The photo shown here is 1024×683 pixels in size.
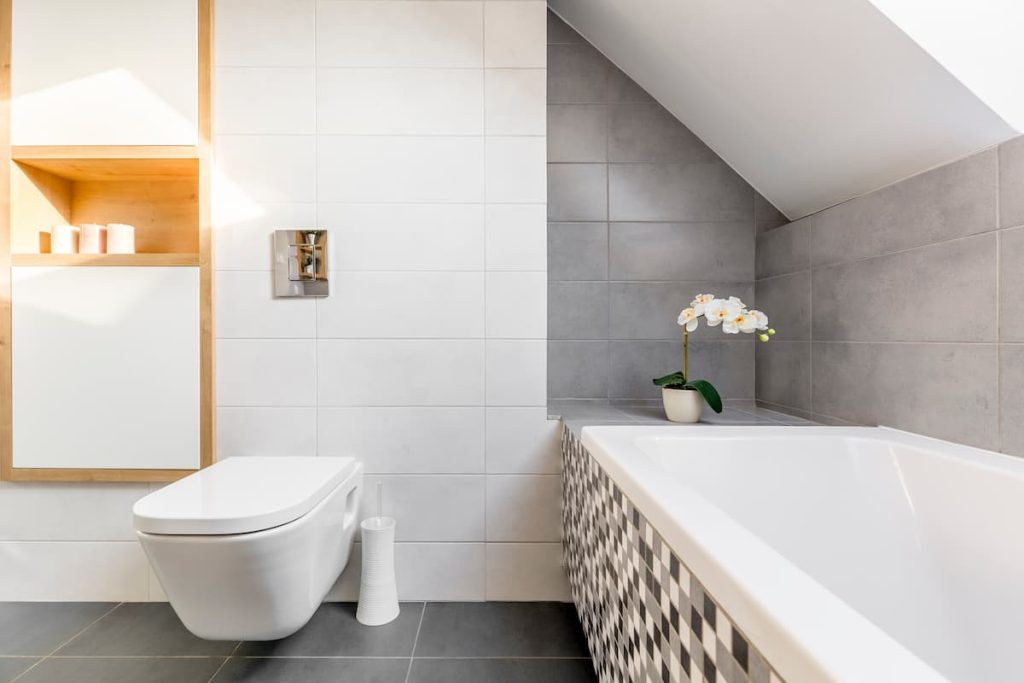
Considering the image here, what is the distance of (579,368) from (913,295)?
3.69 ft

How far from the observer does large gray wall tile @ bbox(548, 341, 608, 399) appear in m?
2.14

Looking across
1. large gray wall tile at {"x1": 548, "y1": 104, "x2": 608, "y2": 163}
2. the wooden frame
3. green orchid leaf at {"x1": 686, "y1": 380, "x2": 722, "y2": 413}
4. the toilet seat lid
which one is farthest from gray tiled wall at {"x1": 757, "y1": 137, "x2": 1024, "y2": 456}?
the wooden frame

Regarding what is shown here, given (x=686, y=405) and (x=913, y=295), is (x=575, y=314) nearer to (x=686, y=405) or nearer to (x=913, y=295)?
(x=686, y=405)

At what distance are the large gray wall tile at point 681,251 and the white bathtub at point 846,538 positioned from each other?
2.89ft

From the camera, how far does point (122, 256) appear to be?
1732mm

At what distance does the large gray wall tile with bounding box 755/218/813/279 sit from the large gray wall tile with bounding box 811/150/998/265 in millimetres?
82

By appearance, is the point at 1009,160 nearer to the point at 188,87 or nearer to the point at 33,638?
the point at 188,87

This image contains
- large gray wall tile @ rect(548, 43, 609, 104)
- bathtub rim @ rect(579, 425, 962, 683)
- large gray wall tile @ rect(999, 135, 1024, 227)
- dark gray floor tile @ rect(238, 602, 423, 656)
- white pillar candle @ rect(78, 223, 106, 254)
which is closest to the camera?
bathtub rim @ rect(579, 425, 962, 683)

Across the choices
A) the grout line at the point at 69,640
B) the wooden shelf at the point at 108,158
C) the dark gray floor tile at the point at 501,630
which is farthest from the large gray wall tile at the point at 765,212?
the grout line at the point at 69,640

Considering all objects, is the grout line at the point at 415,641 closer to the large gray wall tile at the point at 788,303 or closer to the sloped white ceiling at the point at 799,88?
the large gray wall tile at the point at 788,303

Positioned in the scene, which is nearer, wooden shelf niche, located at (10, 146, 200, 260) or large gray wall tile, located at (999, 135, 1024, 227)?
large gray wall tile, located at (999, 135, 1024, 227)

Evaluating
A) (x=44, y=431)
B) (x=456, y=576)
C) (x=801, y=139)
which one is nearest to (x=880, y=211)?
(x=801, y=139)

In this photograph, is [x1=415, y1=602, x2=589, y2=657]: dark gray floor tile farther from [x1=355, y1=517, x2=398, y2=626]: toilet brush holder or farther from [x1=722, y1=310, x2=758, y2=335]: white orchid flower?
[x1=722, y1=310, x2=758, y2=335]: white orchid flower

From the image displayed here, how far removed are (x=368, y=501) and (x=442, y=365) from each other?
0.52 m
